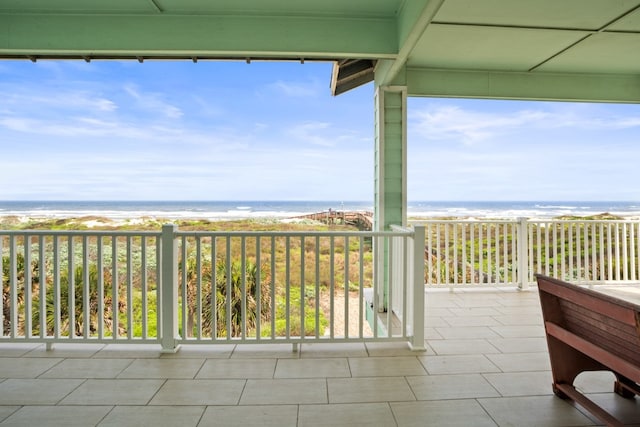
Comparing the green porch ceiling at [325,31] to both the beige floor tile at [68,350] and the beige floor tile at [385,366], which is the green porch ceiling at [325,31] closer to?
the beige floor tile at [385,366]

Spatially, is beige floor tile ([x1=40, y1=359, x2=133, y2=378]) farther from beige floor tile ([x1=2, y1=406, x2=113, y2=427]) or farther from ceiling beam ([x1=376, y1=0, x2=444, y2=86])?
ceiling beam ([x1=376, y1=0, x2=444, y2=86])

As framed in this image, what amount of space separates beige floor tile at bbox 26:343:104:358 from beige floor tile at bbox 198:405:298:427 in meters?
1.29

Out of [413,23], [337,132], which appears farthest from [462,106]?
[413,23]

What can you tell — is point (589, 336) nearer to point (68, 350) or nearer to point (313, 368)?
point (313, 368)

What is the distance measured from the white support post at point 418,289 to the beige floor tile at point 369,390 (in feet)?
1.61

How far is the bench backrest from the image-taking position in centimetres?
128

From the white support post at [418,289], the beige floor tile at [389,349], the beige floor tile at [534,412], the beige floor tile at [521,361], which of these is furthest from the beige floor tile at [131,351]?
the beige floor tile at [521,361]

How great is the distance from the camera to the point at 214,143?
19.5m

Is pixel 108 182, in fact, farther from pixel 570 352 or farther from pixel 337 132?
pixel 570 352

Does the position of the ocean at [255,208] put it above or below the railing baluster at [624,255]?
above

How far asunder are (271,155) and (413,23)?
1739 cm

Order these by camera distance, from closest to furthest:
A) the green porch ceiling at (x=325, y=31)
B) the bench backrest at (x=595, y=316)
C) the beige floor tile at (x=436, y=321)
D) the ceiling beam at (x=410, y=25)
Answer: the bench backrest at (x=595, y=316) < the ceiling beam at (x=410, y=25) < the green porch ceiling at (x=325, y=31) < the beige floor tile at (x=436, y=321)

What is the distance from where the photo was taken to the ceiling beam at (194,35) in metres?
3.07

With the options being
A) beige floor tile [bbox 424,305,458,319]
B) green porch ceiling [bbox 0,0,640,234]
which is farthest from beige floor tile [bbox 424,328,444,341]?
green porch ceiling [bbox 0,0,640,234]
